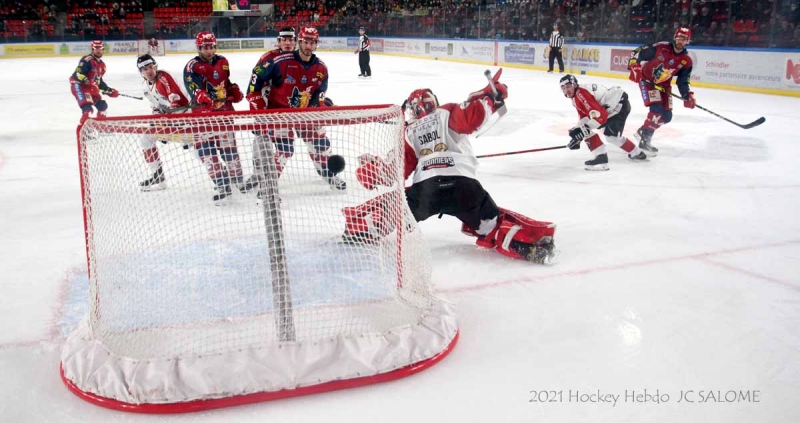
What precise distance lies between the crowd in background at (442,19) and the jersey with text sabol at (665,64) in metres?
4.48

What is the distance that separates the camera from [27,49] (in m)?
19.1

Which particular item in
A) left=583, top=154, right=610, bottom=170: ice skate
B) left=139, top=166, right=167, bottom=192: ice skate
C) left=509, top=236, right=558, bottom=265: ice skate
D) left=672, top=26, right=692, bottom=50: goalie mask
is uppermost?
left=672, top=26, right=692, bottom=50: goalie mask

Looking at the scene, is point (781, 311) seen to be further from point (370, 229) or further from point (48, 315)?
point (48, 315)

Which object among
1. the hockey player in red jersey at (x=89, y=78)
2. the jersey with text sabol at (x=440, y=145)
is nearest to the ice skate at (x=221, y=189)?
the jersey with text sabol at (x=440, y=145)

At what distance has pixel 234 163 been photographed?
2912mm

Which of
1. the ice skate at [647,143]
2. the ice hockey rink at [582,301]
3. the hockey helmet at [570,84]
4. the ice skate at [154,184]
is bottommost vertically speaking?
the ice hockey rink at [582,301]

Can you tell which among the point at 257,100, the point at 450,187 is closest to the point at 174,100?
the point at 257,100

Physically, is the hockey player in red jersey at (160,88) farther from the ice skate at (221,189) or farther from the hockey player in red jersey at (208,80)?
the ice skate at (221,189)

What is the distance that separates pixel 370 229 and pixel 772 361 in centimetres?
156

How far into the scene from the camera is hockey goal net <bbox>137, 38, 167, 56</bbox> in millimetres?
19656

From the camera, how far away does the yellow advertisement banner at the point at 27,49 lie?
1881 cm

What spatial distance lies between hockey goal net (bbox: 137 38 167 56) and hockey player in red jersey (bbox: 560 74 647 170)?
17762 mm

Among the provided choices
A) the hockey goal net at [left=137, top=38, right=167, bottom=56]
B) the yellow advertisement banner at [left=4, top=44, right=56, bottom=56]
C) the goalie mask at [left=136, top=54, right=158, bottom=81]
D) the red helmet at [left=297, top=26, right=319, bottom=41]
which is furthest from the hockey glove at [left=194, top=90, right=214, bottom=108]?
the yellow advertisement banner at [left=4, top=44, right=56, bottom=56]

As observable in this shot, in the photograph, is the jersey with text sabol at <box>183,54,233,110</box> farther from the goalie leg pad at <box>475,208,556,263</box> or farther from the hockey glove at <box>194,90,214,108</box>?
the goalie leg pad at <box>475,208,556,263</box>
